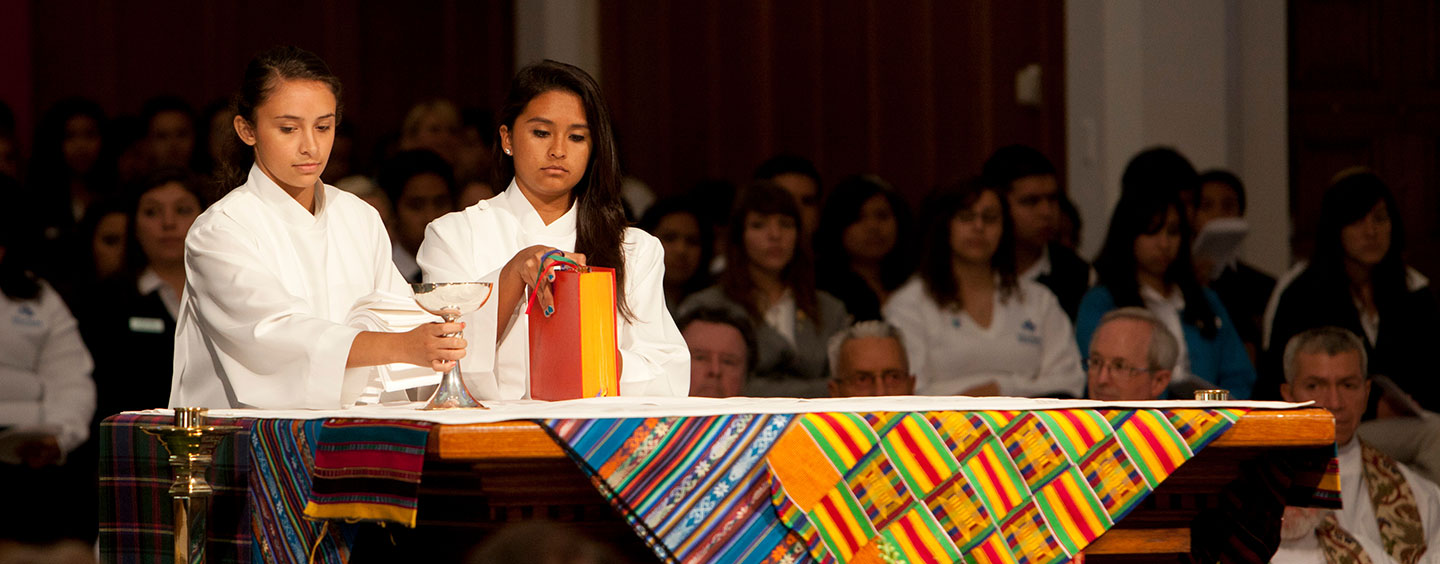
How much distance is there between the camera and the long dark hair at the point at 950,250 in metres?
5.30

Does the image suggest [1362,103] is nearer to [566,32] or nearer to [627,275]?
[566,32]

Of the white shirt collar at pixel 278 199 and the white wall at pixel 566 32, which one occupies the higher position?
the white wall at pixel 566 32

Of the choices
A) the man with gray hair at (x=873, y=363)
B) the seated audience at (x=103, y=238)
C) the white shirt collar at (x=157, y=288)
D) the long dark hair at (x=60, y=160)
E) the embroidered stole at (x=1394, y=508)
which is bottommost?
the embroidered stole at (x=1394, y=508)

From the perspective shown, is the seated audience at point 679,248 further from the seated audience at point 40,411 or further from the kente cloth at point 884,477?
the kente cloth at point 884,477

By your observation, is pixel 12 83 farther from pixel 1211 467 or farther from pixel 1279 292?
pixel 1211 467

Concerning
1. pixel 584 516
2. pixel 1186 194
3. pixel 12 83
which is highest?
pixel 12 83

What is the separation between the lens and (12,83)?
7.58 meters

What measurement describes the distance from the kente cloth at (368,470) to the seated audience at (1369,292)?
3661 mm

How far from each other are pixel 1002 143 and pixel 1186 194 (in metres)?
1.69

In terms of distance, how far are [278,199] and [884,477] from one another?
4.19 feet

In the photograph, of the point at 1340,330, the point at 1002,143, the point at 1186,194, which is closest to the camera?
the point at 1340,330

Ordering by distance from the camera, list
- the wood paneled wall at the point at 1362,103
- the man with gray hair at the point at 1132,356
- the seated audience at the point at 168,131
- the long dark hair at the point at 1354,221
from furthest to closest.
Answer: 1. the wood paneled wall at the point at 1362,103
2. the seated audience at the point at 168,131
3. the long dark hair at the point at 1354,221
4. the man with gray hair at the point at 1132,356

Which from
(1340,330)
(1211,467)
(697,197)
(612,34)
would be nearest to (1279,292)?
(1340,330)

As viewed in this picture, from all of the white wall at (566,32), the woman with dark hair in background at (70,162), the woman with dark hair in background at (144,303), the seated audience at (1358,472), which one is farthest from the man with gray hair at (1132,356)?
the white wall at (566,32)
